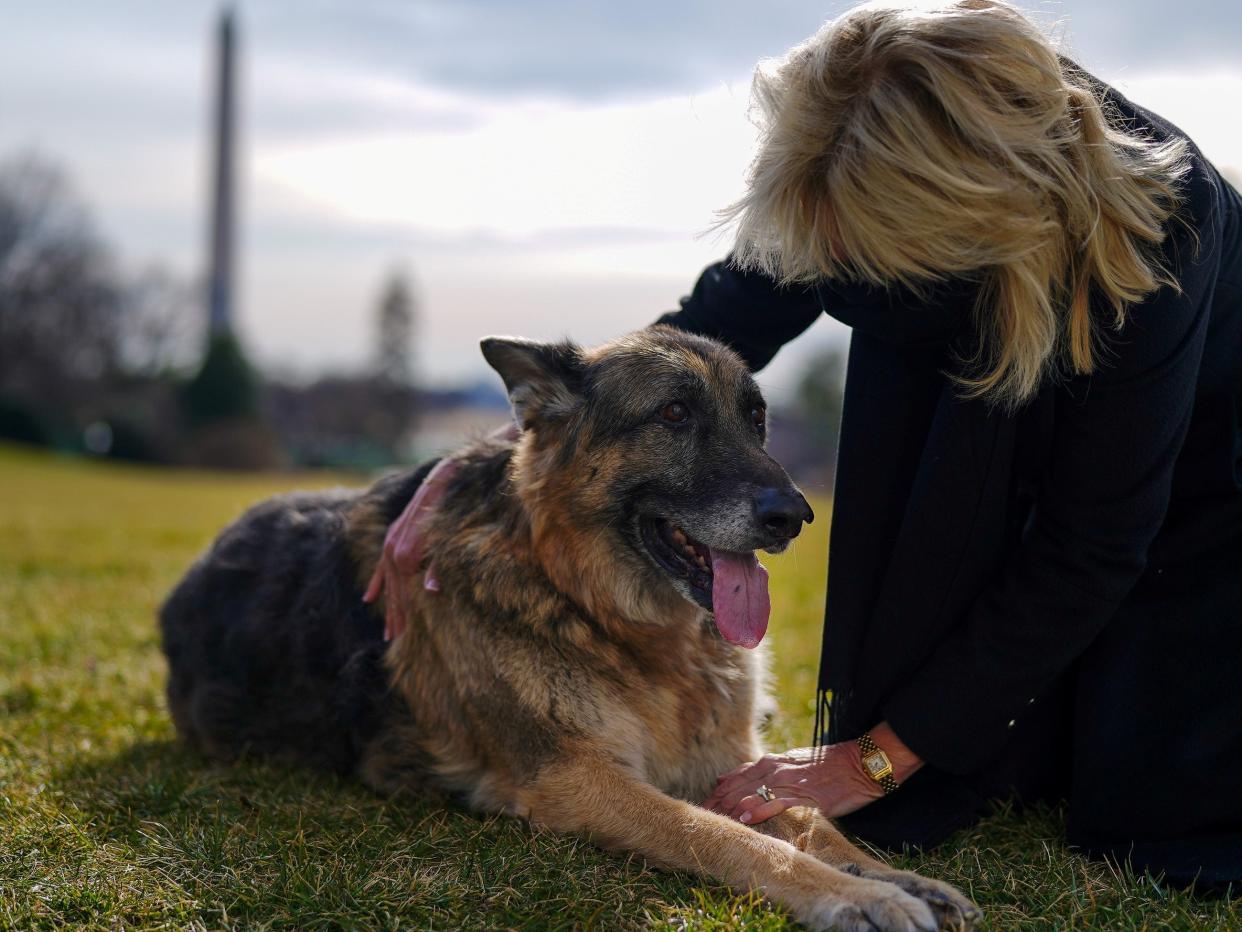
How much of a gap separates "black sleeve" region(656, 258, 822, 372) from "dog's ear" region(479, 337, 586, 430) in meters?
0.85

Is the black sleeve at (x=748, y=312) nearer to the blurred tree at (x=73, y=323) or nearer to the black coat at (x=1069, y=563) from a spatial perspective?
the black coat at (x=1069, y=563)

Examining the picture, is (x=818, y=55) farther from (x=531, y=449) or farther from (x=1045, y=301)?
(x=531, y=449)

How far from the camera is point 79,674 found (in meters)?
5.84

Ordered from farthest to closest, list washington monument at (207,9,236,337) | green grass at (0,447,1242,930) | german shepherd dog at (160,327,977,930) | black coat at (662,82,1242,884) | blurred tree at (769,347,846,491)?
washington monument at (207,9,236,337) < blurred tree at (769,347,846,491) < german shepherd dog at (160,327,977,930) < black coat at (662,82,1242,884) < green grass at (0,447,1242,930)

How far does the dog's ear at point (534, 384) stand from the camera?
156 inches

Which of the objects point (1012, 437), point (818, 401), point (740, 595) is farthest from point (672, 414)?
point (818, 401)

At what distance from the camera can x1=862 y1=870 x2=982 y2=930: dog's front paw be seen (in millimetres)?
2859

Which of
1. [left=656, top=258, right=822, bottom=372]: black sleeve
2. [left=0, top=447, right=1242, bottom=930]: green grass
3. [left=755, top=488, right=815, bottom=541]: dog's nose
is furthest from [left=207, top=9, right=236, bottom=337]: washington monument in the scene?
[left=755, top=488, right=815, bottom=541]: dog's nose

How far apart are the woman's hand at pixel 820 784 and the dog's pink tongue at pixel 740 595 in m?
0.45

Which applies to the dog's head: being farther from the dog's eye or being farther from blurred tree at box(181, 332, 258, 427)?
blurred tree at box(181, 332, 258, 427)

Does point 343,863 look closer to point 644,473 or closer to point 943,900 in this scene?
point 644,473

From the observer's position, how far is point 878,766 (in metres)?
3.60

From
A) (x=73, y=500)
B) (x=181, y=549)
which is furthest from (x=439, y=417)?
(x=181, y=549)

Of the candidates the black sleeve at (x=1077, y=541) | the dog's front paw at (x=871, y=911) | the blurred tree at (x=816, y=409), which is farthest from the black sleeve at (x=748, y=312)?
the blurred tree at (x=816, y=409)
